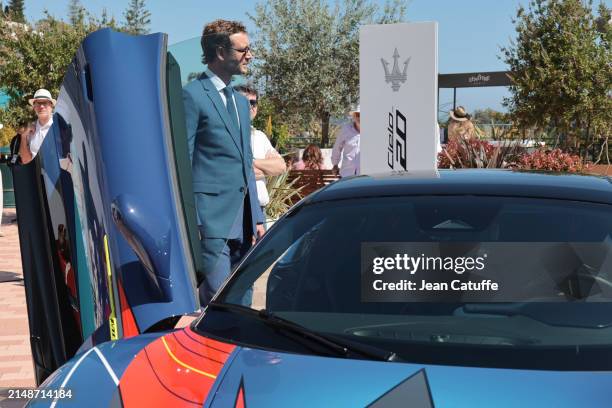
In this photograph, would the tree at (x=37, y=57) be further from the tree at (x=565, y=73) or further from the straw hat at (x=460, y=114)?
the tree at (x=565, y=73)

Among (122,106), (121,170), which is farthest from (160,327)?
(122,106)

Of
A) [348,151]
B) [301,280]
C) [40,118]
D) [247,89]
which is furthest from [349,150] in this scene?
[301,280]

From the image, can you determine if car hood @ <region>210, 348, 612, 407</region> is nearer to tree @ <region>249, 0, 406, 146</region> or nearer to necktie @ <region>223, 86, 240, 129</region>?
necktie @ <region>223, 86, 240, 129</region>

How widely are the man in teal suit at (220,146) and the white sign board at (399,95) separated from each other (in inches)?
143

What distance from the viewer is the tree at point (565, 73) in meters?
22.1

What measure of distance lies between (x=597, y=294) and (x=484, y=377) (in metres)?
A: 0.82

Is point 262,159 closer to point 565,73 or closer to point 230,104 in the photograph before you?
point 230,104

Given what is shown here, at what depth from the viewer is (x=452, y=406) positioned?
1.91 m

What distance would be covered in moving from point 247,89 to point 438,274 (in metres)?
1.61

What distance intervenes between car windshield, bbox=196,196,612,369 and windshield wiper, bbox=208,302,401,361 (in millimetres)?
47

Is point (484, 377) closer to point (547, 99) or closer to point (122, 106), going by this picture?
point (122, 106)

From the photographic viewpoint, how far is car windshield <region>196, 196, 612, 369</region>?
242 cm

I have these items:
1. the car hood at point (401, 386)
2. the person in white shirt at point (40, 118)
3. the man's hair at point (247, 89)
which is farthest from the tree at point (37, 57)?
Result: the car hood at point (401, 386)

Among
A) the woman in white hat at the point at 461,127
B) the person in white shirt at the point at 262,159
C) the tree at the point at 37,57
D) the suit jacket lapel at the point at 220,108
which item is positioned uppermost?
the tree at the point at 37,57
